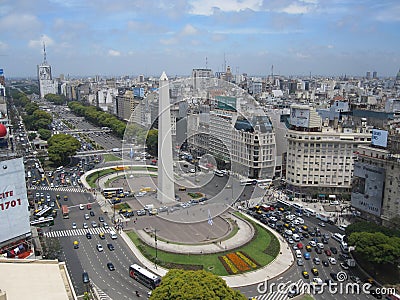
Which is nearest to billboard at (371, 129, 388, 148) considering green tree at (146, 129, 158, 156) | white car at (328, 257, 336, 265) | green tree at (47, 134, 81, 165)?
white car at (328, 257, 336, 265)

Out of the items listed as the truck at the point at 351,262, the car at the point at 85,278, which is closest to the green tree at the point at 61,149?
the car at the point at 85,278

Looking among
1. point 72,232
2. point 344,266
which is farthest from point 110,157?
point 344,266

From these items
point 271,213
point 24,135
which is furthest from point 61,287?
point 24,135

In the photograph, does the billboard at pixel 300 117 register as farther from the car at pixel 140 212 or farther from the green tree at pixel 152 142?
the green tree at pixel 152 142

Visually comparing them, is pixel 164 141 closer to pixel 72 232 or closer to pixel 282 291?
pixel 72 232

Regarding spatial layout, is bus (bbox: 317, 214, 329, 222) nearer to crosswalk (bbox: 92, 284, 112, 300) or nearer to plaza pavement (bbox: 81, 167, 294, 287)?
plaza pavement (bbox: 81, 167, 294, 287)
